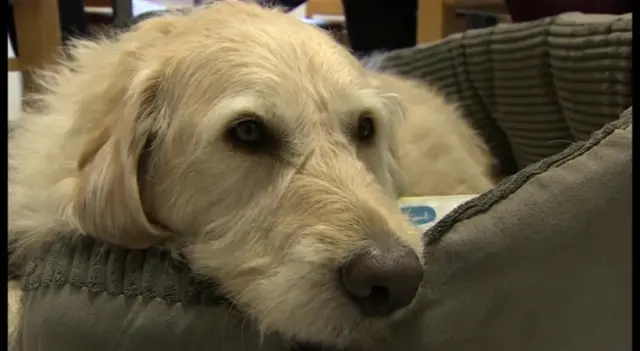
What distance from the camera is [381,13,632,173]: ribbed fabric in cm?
156

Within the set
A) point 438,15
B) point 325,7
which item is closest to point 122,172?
point 438,15

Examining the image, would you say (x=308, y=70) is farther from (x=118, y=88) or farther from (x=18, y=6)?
(x=18, y=6)

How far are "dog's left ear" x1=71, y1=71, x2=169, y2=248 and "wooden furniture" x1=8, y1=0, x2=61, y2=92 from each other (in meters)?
1.24

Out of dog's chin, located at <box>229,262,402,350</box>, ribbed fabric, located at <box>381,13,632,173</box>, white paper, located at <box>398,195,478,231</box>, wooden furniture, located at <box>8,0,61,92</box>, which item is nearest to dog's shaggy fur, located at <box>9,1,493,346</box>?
dog's chin, located at <box>229,262,402,350</box>

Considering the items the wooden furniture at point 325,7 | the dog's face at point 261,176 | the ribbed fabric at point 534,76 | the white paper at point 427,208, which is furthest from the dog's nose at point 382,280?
the wooden furniture at point 325,7

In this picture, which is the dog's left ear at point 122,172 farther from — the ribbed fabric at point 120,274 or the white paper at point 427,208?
the white paper at point 427,208

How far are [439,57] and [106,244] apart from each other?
115cm

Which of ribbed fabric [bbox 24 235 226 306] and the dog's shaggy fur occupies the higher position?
the dog's shaggy fur

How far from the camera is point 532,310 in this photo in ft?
3.11

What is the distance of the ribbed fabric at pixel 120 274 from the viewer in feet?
3.09

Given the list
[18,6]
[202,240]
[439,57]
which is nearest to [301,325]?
[202,240]

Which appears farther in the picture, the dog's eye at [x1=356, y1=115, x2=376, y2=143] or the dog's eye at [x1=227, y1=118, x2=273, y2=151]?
the dog's eye at [x1=356, y1=115, x2=376, y2=143]

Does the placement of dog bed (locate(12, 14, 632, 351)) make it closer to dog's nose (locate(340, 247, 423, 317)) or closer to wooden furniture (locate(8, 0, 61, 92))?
dog's nose (locate(340, 247, 423, 317))

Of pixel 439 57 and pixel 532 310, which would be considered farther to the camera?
pixel 439 57
